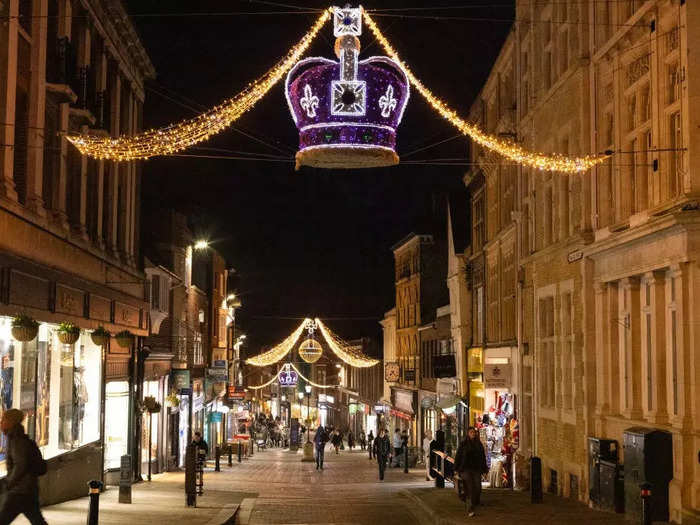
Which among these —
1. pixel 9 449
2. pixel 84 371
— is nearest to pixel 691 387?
pixel 9 449

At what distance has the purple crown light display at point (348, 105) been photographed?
17.7 metres

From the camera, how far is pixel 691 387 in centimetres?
1714

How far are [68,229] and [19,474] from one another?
1088cm

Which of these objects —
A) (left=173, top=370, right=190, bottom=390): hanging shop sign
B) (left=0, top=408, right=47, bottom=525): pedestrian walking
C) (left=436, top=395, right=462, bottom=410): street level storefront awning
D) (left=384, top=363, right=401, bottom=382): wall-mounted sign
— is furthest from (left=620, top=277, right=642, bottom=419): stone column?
(left=384, top=363, right=401, bottom=382): wall-mounted sign

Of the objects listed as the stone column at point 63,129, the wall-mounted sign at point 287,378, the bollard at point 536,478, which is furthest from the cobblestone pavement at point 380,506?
the wall-mounted sign at point 287,378

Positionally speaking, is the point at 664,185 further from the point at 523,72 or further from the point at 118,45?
the point at 118,45

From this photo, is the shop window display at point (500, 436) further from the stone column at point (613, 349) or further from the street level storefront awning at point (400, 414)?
the street level storefront awning at point (400, 414)

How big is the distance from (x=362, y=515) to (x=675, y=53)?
11.4 meters

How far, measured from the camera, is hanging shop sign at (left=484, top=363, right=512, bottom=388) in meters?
32.3

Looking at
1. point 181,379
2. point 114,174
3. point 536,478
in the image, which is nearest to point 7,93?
point 114,174

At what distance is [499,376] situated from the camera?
32.4 meters

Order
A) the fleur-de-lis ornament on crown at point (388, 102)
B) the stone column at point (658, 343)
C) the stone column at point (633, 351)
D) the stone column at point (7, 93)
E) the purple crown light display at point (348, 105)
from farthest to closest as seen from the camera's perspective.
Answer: the stone column at point (633, 351) < the stone column at point (658, 343) < the fleur-de-lis ornament on crown at point (388, 102) < the purple crown light display at point (348, 105) < the stone column at point (7, 93)

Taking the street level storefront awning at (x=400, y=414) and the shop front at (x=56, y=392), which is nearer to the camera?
the shop front at (x=56, y=392)

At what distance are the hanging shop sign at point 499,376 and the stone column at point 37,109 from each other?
16.6m
